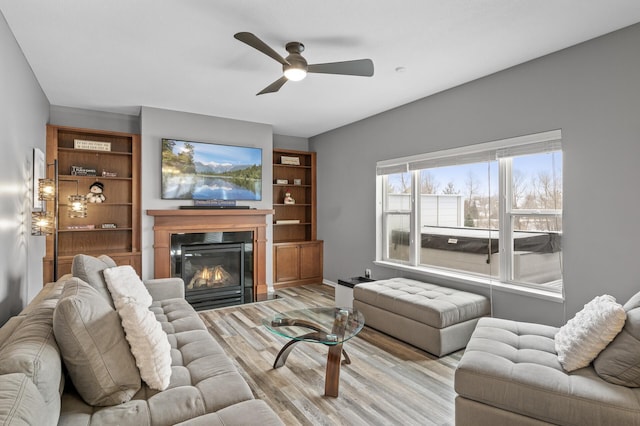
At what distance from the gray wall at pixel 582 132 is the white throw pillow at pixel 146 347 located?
3098 millimetres

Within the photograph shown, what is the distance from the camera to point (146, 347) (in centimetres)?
159

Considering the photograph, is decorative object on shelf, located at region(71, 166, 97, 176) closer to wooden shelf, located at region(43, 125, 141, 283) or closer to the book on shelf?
wooden shelf, located at region(43, 125, 141, 283)

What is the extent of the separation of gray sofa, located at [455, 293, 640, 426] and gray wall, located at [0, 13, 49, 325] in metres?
3.01

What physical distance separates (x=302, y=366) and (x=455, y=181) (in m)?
2.71

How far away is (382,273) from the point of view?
476cm

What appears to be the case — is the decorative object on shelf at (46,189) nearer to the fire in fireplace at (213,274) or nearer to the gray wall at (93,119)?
the fire in fireplace at (213,274)

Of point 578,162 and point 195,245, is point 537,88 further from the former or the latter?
point 195,245

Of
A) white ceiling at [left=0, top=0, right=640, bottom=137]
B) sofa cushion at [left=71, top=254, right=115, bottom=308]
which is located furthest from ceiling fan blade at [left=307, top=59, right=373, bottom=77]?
sofa cushion at [left=71, top=254, right=115, bottom=308]

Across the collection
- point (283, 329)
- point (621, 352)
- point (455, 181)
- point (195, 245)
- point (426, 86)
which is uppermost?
point (426, 86)

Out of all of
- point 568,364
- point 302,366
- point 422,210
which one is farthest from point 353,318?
point 422,210

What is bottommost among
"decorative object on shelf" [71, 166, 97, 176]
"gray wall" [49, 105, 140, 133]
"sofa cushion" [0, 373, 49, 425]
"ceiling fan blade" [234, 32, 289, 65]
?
"sofa cushion" [0, 373, 49, 425]

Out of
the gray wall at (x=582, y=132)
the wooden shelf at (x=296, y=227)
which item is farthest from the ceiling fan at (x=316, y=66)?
the wooden shelf at (x=296, y=227)

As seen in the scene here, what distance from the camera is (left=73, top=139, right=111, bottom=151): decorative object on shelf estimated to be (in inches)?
173

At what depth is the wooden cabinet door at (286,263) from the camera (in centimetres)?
568
